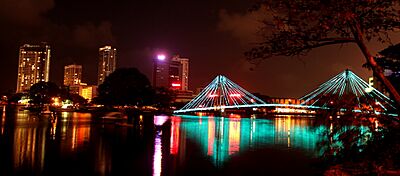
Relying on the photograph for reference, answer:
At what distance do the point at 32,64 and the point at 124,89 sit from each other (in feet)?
533

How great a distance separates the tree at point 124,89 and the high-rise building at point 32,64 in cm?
15758

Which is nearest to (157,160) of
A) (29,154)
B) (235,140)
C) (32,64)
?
(29,154)

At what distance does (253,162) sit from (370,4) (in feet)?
24.5

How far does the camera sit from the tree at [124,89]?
53.3m

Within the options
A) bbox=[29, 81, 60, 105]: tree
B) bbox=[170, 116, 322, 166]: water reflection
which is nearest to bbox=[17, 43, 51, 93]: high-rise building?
bbox=[29, 81, 60, 105]: tree

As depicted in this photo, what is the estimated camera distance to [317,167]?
12203 mm

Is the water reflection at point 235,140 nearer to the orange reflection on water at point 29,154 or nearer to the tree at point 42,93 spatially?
the orange reflection on water at point 29,154

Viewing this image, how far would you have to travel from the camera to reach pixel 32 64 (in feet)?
646

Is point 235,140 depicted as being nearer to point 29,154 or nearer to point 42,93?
point 29,154

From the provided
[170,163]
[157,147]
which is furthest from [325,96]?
[157,147]

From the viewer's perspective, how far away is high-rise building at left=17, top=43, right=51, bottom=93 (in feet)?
645

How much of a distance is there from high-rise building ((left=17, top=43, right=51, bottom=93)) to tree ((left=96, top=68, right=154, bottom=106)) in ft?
517

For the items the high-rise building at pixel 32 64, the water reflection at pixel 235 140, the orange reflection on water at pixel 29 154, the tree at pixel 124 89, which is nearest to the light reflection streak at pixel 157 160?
the water reflection at pixel 235 140

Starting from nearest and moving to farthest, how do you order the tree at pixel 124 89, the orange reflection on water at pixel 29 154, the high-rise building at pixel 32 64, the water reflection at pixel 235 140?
the orange reflection on water at pixel 29 154
the water reflection at pixel 235 140
the tree at pixel 124 89
the high-rise building at pixel 32 64
